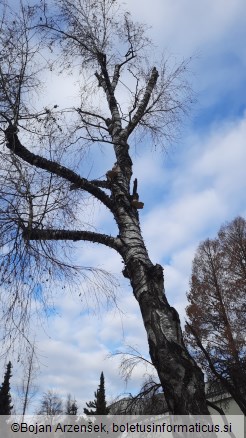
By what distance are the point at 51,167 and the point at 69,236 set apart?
857 millimetres

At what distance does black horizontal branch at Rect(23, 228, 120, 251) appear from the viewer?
4.34 meters

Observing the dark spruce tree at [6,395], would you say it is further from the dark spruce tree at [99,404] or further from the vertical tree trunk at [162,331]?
the vertical tree trunk at [162,331]

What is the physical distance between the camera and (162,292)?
3.66 m

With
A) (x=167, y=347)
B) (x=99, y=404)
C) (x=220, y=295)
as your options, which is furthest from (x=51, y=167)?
(x=99, y=404)

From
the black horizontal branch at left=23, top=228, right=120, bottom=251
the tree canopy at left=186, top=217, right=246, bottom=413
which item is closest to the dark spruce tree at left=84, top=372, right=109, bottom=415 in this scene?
the tree canopy at left=186, top=217, right=246, bottom=413

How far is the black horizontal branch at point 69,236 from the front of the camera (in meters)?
4.34

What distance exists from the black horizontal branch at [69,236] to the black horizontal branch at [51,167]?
0.46 metres

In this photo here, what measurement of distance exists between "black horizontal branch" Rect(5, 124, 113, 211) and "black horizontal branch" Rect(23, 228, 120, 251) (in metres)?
0.46

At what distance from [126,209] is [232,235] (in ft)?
43.9

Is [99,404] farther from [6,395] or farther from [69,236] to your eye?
[69,236]

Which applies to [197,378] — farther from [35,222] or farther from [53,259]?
[35,222]

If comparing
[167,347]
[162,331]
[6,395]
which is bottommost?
[167,347]

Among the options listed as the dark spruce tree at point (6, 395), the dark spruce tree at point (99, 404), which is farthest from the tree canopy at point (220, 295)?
the dark spruce tree at point (6, 395)

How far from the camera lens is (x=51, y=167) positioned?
14.9 ft
